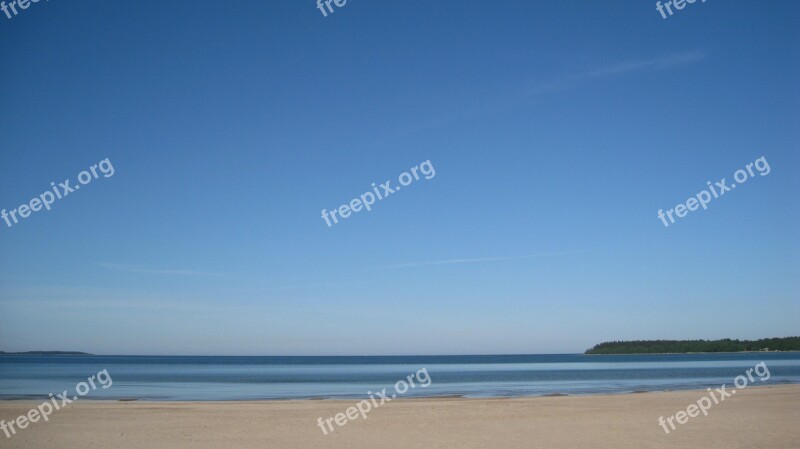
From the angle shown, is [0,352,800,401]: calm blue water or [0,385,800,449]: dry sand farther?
[0,352,800,401]: calm blue water

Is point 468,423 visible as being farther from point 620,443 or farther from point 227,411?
point 227,411

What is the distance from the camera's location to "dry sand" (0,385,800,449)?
14.8m

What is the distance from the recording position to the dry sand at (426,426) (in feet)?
48.4

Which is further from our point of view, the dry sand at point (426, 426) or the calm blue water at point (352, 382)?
the calm blue water at point (352, 382)

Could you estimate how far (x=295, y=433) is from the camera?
1662 centimetres

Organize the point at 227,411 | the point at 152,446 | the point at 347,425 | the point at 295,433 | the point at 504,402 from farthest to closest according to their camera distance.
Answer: the point at 504,402 → the point at 227,411 → the point at 347,425 → the point at 295,433 → the point at 152,446

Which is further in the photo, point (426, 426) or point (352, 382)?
point (352, 382)

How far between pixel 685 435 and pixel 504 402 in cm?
1019

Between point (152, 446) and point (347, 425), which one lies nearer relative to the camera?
point (152, 446)

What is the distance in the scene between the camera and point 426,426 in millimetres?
17672

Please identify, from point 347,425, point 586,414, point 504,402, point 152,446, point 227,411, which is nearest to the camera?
point 152,446

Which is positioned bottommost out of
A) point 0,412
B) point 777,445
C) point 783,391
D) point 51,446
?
point 783,391

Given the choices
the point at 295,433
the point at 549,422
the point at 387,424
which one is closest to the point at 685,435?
the point at 549,422

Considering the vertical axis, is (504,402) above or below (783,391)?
above
